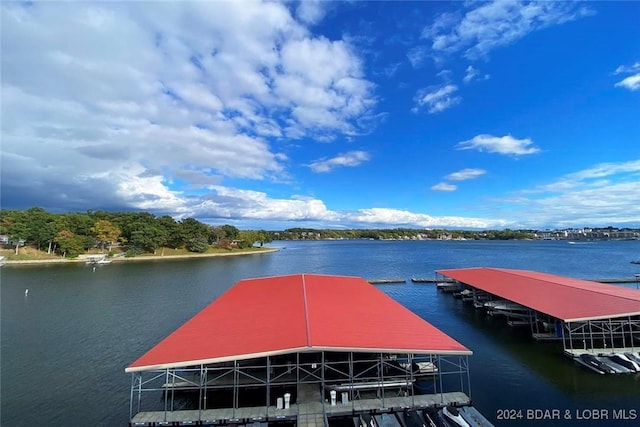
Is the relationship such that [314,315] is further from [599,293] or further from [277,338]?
[599,293]

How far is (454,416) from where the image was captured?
10.9 m

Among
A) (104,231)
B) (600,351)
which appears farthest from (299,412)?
(104,231)

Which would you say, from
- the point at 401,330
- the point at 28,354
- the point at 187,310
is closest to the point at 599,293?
the point at 401,330

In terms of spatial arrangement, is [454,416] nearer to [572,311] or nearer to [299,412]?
[299,412]

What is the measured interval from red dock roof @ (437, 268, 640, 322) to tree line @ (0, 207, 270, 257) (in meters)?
69.6

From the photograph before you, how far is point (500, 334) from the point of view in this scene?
73.9 feet

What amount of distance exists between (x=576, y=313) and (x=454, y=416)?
1112cm

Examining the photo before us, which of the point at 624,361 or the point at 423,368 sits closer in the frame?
the point at 423,368

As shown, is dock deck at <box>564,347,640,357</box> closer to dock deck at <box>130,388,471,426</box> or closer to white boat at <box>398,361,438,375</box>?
white boat at <box>398,361,438,375</box>

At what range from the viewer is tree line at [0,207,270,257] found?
67.2 m

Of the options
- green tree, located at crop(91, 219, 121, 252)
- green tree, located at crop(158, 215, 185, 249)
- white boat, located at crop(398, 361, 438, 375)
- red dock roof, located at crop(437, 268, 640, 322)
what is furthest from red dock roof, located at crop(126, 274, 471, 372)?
green tree, located at crop(91, 219, 121, 252)

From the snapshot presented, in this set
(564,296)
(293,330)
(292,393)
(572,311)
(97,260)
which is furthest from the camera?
(97,260)

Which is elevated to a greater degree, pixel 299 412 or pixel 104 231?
pixel 104 231

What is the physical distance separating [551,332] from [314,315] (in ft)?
56.8
